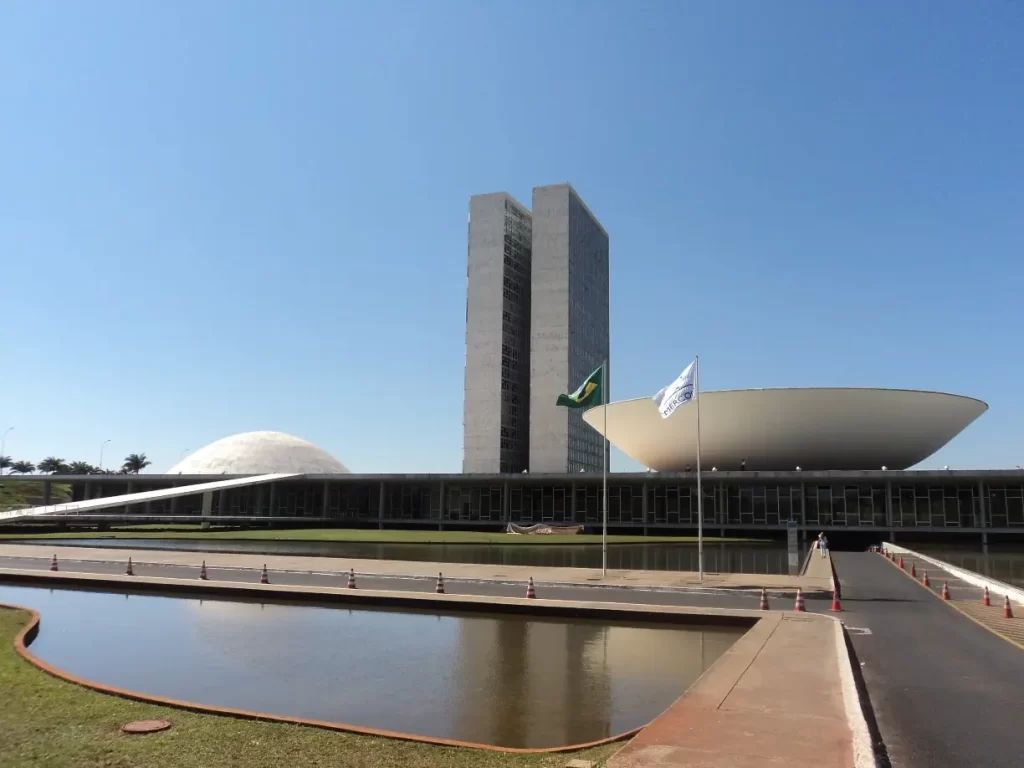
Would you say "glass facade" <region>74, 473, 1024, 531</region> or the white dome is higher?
the white dome

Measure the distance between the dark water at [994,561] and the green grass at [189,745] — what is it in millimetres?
24062

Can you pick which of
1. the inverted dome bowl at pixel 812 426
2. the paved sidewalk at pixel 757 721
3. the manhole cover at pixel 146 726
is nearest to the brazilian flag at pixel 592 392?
the paved sidewalk at pixel 757 721

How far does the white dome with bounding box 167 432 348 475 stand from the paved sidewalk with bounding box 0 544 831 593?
7443 centimetres

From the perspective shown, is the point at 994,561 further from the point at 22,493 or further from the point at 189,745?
the point at 22,493

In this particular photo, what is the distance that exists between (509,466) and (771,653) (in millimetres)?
102399

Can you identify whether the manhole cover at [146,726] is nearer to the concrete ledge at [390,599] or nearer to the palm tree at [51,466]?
the concrete ledge at [390,599]

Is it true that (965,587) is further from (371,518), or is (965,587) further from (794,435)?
(371,518)

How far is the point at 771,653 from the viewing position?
11.8 meters

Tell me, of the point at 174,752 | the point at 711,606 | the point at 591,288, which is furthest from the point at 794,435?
the point at 591,288

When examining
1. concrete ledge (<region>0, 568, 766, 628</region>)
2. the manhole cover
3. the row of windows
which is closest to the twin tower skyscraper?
the row of windows

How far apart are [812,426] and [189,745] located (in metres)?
57.9

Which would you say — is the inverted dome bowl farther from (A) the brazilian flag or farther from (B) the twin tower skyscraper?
(B) the twin tower skyscraper

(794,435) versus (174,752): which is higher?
(794,435)

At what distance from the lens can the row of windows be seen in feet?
194
